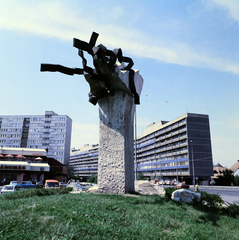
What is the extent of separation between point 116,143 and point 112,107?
1.93 meters

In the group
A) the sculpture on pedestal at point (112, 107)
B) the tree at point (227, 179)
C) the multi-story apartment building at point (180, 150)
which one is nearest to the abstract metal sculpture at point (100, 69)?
the sculpture on pedestal at point (112, 107)

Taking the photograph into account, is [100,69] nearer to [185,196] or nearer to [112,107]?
[112,107]

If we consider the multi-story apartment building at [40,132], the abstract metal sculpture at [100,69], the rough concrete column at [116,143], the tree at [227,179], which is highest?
the multi-story apartment building at [40,132]

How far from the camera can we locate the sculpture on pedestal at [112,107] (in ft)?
32.3

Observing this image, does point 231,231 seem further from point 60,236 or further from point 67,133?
point 67,133

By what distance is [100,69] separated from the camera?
980 cm

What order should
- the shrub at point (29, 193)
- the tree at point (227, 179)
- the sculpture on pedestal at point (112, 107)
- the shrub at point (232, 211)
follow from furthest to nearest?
the tree at point (227, 179) < the sculpture on pedestal at point (112, 107) < the shrub at point (232, 211) < the shrub at point (29, 193)

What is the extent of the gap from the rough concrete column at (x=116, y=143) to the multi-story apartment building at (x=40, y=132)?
6191 cm

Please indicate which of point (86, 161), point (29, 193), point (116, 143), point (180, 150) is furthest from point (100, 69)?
point (86, 161)

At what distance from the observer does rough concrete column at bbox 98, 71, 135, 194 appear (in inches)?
396

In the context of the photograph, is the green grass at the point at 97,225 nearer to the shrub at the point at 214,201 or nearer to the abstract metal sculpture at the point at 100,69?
the shrub at the point at 214,201

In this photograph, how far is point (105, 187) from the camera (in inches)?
400

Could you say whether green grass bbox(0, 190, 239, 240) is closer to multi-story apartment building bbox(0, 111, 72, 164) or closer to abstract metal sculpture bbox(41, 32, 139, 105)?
abstract metal sculpture bbox(41, 32, 139, 105)

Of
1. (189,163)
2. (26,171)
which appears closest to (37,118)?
(26,171)
